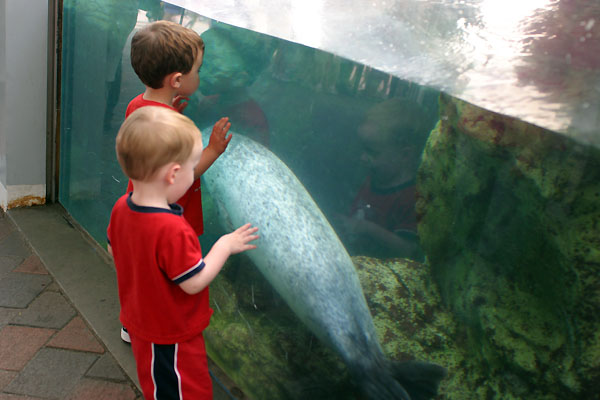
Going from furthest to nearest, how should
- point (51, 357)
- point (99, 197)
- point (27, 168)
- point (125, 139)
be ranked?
point (27, 168) < point (99, 197) < point (51, 357) < point (125, 139)

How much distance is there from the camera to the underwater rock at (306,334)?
52.9 inches

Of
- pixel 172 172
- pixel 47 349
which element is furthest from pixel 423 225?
pixel 47 349

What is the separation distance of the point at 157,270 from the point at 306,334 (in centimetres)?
70

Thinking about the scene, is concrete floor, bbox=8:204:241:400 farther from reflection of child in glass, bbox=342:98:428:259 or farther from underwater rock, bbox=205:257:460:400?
reflection of child in glass, bbox=342:98:428:259

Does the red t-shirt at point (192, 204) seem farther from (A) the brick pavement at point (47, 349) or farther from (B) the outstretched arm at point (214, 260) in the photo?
(A) the brick pavement at point (47, 349)

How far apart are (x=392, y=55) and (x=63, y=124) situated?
10.4 ft

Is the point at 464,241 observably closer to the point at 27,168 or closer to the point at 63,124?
the point at 63,124

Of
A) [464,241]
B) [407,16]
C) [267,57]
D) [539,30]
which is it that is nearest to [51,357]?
[267,57]

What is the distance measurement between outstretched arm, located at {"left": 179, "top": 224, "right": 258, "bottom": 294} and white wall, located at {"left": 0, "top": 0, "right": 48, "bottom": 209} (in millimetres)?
3034

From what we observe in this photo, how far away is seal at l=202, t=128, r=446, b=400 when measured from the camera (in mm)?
1499

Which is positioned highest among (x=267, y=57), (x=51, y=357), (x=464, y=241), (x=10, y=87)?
(x=267, y=57)

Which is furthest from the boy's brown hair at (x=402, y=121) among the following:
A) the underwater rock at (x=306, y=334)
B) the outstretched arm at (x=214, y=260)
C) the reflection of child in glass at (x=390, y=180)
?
the outstretched arm at (x=214, y=260)

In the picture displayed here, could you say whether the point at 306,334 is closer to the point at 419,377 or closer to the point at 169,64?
the point at 419,377

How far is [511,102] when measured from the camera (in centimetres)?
112
